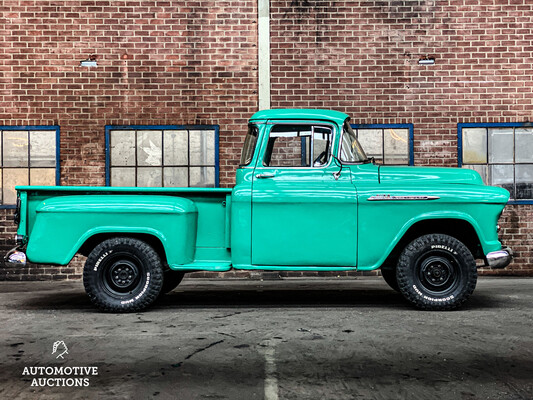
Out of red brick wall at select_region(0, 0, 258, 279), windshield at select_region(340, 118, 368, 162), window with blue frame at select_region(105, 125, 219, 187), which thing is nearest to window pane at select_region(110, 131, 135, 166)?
window with blue frame at select_region(105, 125, 219, 187)

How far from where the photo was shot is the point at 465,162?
11578 millimetres

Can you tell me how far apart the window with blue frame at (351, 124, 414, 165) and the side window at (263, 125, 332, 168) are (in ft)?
13.5

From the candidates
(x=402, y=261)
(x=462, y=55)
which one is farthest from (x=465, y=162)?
(x=402, y=261)

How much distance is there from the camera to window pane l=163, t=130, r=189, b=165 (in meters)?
11.5

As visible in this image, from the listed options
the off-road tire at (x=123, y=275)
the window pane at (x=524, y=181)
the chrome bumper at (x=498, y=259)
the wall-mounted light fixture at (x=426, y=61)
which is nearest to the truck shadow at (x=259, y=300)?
the off-road tire at (x=123, y=275)

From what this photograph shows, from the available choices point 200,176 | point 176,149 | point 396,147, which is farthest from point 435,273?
point 176,149

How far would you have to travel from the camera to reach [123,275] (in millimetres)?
7289

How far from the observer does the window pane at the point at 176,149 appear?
452 inches

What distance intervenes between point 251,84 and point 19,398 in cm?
827

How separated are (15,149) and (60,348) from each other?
692 centimetres

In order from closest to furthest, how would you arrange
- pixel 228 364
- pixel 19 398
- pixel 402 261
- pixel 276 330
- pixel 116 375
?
pixel 19 398, pixel 116 375, pixel 228 364, pixel 276 330, pixel 402 261

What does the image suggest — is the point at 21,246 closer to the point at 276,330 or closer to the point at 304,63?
the point at 276,330

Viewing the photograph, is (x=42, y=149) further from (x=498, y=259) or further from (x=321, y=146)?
(x=498, y=259)

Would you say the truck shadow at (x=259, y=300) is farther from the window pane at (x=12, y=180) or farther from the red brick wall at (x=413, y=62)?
the red brick wall at (x=413, y=62)
